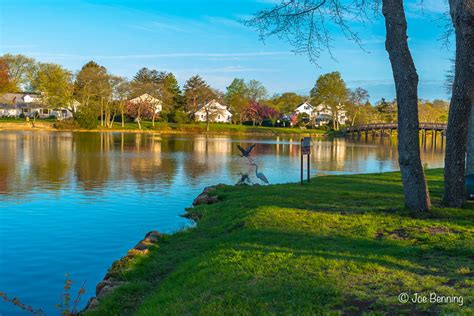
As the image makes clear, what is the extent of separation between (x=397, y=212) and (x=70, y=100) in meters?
73.9

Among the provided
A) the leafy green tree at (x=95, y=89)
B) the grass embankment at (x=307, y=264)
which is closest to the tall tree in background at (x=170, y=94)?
the leafy green tree at (x=95, y=89)

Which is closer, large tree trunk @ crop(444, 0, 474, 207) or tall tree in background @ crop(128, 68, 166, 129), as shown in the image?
large tree trunk @ crop(444, 0, 474, 207)

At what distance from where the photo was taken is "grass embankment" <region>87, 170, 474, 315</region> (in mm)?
5000

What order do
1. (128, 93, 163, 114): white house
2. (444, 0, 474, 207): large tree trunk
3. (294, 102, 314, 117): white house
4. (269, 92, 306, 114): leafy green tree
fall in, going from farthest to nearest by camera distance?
(269, 92, 306, 114): leafy green tree, (294, 102, 314, 117): white house, (128, 93, 163, 114): white house, (444, 0, 474, 207): large tree trunk

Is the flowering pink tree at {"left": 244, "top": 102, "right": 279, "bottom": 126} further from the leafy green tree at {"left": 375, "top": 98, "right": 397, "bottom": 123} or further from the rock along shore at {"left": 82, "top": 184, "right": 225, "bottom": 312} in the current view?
the rock along shore at {"left": 82, "top": 184, "right": 225, "bottom": 312}

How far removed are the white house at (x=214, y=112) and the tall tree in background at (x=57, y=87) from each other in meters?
24.7

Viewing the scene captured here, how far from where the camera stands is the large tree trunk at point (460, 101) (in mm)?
8656

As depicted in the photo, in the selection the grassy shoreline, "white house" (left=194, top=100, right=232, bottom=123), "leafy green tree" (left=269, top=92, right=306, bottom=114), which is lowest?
the grassy shoreline

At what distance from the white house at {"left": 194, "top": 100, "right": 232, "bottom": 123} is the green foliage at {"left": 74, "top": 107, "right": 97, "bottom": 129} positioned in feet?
75.3

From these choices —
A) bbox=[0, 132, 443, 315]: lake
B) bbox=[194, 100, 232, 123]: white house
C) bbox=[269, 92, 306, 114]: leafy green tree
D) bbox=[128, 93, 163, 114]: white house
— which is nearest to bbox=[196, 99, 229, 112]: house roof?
bbox=[194, 100, 232, 123]: white house

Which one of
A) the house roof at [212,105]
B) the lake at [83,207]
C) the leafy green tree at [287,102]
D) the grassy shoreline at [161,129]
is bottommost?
the lake at [83,207]

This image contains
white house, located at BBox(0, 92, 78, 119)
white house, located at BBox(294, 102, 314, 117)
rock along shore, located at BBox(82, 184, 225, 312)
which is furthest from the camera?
white house, located at BBox(294, 102, 314, 117)

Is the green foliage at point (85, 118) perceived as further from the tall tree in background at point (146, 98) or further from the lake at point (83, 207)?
the lake at point (83, 207)

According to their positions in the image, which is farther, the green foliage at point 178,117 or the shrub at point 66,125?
the green foliage at point 178,117
